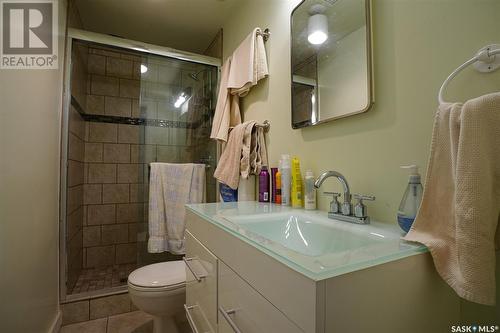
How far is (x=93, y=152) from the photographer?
2.38m

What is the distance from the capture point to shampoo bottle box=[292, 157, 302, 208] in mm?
1147

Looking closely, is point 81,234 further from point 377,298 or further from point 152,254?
point 377,298

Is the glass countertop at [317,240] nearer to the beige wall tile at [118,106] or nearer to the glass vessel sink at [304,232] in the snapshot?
the glass vessel sink at [304,232]

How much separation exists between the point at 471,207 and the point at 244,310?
0.53m

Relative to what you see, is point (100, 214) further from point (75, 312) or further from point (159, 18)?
point (159, 18)

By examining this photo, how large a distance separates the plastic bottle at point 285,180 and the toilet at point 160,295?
759mm

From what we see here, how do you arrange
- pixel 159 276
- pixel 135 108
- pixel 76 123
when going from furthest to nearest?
pixel 135 108 < pixel 76 123 < pixel 159 276

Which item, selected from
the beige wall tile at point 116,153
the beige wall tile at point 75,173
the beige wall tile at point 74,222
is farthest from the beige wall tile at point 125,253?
the beige wall tile at point 116,153

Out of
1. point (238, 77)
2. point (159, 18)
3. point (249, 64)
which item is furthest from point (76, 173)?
point (249, 64)

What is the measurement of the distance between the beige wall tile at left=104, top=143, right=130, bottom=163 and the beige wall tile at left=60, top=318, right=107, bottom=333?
4.59 feet

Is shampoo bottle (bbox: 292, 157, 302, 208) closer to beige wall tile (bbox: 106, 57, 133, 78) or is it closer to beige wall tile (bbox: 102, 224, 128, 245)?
beige wall tile (bbox: 102, 224, 128, 245)

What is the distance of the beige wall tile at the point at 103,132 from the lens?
93.7 inches

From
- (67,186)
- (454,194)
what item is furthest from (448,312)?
(67,186)

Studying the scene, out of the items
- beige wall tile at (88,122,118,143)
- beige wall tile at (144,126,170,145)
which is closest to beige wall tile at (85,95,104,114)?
beige wall tile at (88,122,118,143)
